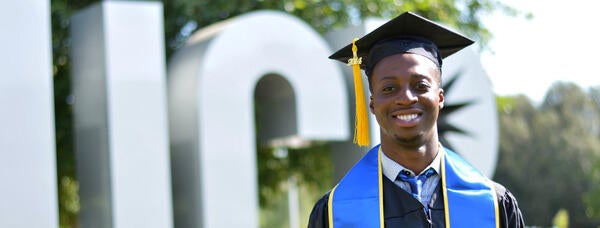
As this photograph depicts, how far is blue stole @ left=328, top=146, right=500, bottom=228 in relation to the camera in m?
2.92

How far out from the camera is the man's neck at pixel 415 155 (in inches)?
114

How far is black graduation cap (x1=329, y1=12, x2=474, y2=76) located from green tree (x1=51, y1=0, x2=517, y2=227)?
664 centimetres

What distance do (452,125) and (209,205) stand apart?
2.98m

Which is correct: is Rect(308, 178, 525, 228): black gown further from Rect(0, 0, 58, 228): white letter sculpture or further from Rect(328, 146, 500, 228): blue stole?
Rect(0, 0, 58, 228): white letter sculpture

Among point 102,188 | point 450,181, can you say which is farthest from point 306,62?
point 450,181

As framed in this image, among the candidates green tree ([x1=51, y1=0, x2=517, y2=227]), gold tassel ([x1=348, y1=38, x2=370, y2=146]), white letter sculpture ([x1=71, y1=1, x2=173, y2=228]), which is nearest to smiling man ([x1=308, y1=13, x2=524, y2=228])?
gold tassel ([x1=348, y1=38, x2=370, y2=146])

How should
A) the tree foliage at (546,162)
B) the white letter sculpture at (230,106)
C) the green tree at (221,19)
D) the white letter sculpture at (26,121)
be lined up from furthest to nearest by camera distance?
the tree foliage at (546,162)
the green tree at (221,19)
the white letter sculpture at (230,106)
the white letter sculpture at (26,121)

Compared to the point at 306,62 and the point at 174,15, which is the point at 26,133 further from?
the point at 174,15

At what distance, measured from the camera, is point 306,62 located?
26.3 feet

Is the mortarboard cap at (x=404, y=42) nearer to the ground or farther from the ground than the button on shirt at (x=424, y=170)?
farther from the ground

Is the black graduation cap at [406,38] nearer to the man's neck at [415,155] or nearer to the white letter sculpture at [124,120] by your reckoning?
the man's neck at [415,155]

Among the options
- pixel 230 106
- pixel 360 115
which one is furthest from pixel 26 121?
pixel 360 115

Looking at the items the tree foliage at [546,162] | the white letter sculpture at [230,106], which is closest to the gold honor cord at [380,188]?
the white letter sculpture at [230,106]

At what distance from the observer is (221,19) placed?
1017 cm
